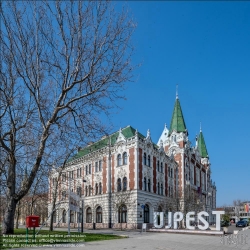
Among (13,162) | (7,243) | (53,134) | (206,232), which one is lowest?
(206,232)

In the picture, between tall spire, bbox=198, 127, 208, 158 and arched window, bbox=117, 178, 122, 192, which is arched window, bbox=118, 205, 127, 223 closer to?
arched window, bbox=117, 178, 122, 192

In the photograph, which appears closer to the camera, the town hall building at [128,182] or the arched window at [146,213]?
the town hall building at [128,182]

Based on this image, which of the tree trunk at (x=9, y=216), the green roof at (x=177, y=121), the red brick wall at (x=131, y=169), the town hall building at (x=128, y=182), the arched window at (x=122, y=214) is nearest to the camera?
the tree trunk at (x=9, y=216)

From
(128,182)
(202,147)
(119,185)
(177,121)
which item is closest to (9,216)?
(128,182)

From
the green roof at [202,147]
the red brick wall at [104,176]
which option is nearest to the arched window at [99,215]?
the red brick wall at [104,176]

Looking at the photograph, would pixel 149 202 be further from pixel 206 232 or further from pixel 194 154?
pixel 194 154

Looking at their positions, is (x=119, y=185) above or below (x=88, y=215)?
above

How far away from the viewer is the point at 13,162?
15531 millimetres

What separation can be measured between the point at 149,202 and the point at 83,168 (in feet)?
41.0

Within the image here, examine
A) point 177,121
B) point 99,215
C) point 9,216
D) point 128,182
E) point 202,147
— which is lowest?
point 99,215

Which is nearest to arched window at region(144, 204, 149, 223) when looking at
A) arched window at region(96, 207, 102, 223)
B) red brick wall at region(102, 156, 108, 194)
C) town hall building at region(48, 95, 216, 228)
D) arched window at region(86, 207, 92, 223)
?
town hall building at region(48, 95, 216, 228)

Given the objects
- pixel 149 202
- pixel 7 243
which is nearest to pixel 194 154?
pixel 149 202

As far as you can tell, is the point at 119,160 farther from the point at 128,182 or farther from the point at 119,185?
the point at 128,182

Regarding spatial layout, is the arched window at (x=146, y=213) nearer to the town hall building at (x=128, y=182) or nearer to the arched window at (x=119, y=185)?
the town hall building at (x=128, y=182)
